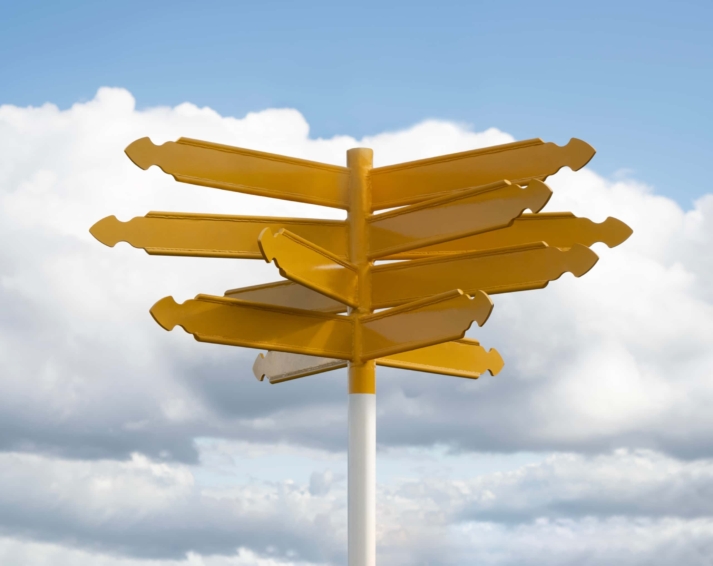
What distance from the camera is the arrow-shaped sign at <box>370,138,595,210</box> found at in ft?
25.1

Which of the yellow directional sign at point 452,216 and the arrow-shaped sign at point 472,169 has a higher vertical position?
the arrow-shaped sign at point 472,169

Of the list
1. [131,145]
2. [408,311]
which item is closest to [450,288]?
[408,311]

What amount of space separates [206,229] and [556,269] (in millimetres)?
2727

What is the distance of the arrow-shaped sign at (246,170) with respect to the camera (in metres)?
7.68

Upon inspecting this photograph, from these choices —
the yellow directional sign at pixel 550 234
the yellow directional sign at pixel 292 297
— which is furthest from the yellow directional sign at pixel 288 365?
the yellow directional sign at pixel 550 234

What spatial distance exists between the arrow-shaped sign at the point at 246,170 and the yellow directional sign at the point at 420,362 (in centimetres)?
138

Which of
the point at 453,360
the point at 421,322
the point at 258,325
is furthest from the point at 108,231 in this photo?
the point at 453,360

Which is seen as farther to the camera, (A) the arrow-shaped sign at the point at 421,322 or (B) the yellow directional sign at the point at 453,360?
(B) the yellow directional sign at the point at 453,360

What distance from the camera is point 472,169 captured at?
803 centimetres

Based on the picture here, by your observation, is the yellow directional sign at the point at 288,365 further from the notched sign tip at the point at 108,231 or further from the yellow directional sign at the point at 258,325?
the notched sign tip at the point at 108,231

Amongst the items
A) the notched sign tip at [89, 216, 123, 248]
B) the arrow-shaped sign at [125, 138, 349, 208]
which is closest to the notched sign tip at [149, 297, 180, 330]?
the notched sign tip at [89, 216, 123, 248]

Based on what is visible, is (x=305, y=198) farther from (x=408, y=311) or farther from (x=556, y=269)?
(x=556, y=269)

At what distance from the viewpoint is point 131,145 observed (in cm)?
757

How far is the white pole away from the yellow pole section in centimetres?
14
